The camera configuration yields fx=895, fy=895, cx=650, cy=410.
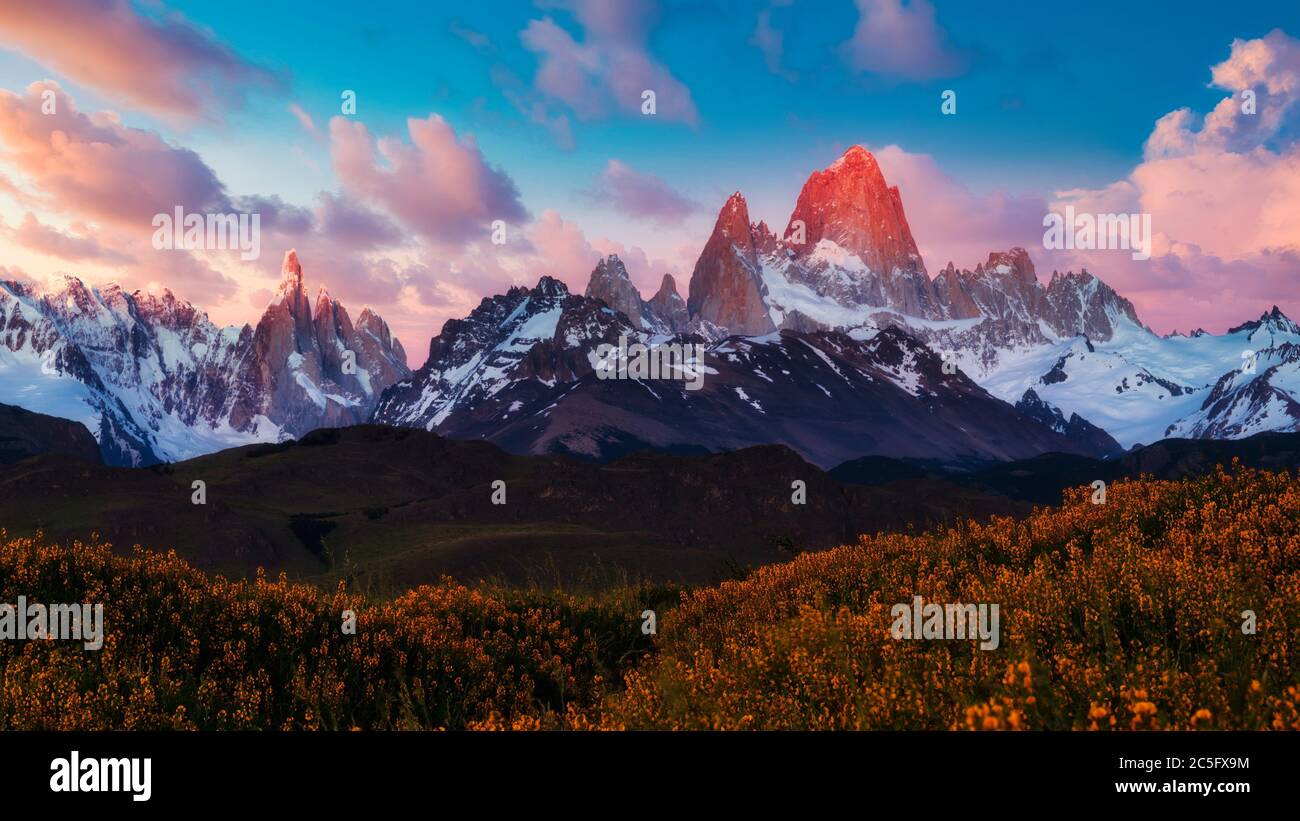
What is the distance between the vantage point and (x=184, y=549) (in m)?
110

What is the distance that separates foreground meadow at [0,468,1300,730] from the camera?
313 inches

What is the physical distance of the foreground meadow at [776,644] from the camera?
796cm

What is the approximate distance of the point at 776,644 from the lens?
10883 mm
